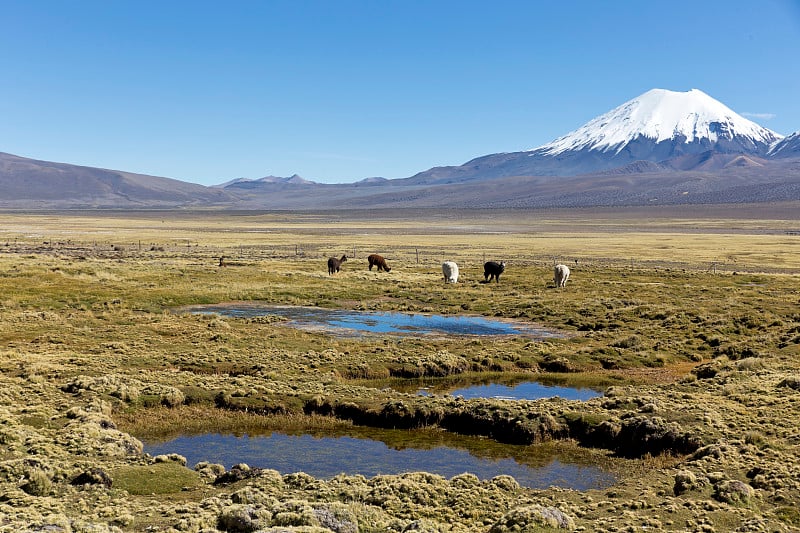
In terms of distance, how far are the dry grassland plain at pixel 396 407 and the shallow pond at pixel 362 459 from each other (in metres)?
0.53

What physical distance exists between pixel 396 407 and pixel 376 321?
51.0ft

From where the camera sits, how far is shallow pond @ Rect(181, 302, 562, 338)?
31.2m

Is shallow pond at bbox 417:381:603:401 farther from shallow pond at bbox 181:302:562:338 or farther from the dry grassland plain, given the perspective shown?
shallow pond at bbox 181:302:562:338

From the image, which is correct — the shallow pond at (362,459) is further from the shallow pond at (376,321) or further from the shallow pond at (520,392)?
the shallow pond at (376,321)

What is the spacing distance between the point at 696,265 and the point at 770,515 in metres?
54.4

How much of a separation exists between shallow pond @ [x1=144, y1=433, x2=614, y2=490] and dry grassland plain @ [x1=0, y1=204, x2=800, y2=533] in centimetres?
53

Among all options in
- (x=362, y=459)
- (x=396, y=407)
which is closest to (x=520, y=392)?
(x=396, y=407)

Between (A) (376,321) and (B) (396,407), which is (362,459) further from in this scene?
(A) (376,321)

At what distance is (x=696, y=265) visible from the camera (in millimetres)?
62000

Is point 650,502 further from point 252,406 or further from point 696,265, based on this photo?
point 696,265

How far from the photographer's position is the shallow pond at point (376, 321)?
31.2 metres

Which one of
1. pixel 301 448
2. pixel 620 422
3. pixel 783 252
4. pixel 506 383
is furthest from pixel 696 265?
pixel 301 448

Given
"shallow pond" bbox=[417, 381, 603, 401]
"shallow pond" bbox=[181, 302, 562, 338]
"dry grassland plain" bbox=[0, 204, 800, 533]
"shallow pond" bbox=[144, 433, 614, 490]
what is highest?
"dry grassland plain" bbox=[0, 204, 800, 533]

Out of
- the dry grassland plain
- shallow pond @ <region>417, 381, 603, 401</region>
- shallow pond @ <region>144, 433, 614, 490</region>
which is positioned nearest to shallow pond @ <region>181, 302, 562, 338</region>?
the dry grassland plain
